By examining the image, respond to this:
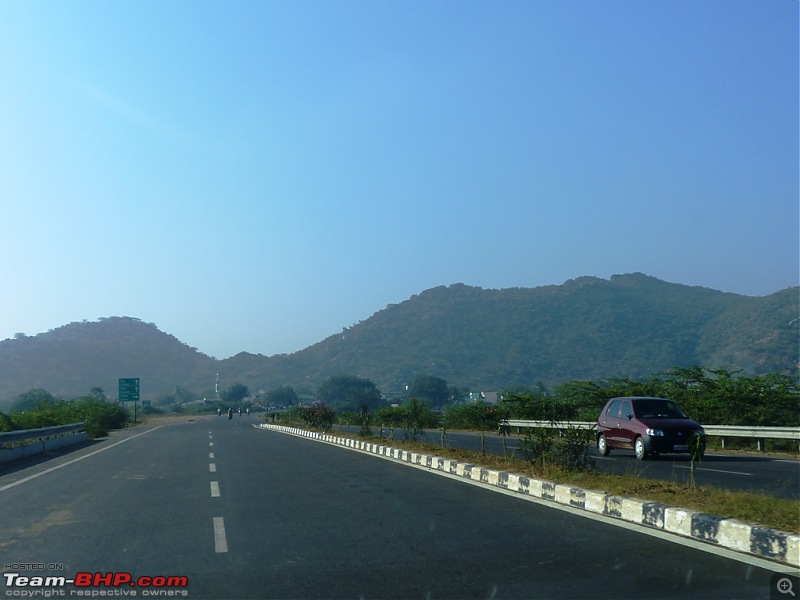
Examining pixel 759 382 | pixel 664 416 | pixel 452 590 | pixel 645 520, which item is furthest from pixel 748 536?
pixel 759 382

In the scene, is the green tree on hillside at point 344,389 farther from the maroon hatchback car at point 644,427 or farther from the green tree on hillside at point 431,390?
the maroon hatchback car at point 644,427

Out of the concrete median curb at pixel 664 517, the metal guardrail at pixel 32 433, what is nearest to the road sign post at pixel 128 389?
the metal guardrail at pixel 32 433

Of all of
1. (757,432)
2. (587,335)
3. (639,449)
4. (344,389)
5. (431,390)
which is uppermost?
(587,335)

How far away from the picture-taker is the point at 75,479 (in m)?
16.9

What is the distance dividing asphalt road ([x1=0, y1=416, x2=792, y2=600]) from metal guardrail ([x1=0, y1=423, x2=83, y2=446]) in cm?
957

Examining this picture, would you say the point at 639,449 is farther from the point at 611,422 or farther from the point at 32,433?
the point at 32,433

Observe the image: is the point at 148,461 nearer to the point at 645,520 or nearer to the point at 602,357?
the point at 645,520

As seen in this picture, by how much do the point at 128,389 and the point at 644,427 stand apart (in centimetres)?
7279

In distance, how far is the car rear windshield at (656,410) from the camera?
2042 cm

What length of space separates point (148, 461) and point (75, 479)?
16.1 ft

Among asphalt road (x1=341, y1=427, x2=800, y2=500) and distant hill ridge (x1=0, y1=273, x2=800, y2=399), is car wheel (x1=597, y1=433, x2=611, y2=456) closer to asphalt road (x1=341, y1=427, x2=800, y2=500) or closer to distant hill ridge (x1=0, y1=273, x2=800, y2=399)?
asphalt road (x1=341, y1=427, x2=800, y2=500)

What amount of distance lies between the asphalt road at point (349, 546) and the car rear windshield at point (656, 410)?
8.14 m

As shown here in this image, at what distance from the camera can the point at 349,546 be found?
337 inches

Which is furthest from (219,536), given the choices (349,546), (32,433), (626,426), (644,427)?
(32,433)
